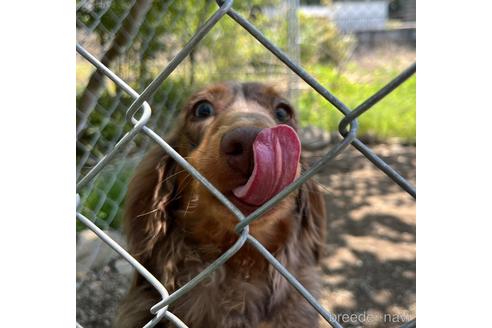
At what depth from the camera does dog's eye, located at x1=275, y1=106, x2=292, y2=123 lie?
6.50 ft

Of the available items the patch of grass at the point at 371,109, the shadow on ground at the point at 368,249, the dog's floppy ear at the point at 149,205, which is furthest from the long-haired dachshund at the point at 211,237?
the patch of grass at the point at 371,109

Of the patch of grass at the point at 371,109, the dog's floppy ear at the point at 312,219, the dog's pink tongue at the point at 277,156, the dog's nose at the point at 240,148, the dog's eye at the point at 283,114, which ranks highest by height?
the patch of grass at the point at 371,109

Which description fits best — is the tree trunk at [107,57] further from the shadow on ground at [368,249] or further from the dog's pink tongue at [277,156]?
the dog's pink tongue at [277,156]

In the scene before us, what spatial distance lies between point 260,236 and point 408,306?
1688mm

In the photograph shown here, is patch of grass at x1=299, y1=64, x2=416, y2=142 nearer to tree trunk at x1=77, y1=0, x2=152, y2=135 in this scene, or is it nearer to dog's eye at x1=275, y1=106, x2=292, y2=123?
tree trunk at x1=77, y1=0, x2=152, y2=135

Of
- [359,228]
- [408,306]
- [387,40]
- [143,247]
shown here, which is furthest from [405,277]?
[387,40]

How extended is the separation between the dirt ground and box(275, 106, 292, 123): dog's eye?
34 centimetres

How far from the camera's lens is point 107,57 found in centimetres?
286

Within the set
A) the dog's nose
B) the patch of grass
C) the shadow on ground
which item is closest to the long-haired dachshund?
the dog's nose

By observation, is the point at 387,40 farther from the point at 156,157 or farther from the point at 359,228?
the point at 156,157

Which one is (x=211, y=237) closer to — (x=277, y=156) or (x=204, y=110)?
(x=204, y=110)

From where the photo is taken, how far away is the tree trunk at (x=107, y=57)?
2.59 m

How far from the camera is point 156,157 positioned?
201 centimetres

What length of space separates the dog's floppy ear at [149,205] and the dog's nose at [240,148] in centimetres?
54
